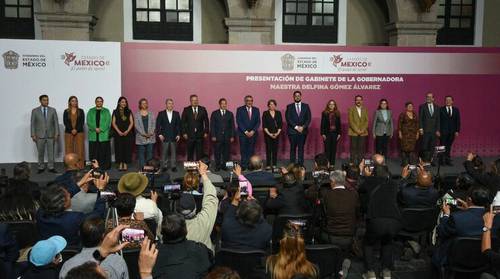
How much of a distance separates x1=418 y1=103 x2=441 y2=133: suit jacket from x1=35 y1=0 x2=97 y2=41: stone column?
809 centimetres

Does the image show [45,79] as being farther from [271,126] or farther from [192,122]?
[271,126]

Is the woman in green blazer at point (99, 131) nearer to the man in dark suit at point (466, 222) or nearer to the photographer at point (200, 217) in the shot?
the photographer at point (200, 217)

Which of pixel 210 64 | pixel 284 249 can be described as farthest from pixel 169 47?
pixel 284 249

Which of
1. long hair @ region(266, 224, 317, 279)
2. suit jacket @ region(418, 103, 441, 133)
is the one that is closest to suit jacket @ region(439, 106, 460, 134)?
suit jacket @ region(418, 103, 441, 133)

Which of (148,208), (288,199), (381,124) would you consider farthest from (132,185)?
(381,124)

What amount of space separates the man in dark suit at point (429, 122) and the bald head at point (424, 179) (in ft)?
18.4

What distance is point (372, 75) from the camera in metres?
12.2

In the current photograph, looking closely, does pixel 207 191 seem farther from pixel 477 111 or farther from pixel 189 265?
pixel 477 111

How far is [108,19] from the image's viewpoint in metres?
13.8

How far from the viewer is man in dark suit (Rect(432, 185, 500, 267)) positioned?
4633 millimetres

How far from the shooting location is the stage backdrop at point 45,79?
1099cm

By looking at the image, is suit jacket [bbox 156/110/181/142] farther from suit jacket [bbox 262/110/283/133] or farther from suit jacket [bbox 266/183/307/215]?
suit jacket [bbox 266/183/307/215]

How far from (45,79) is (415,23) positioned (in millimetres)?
9259

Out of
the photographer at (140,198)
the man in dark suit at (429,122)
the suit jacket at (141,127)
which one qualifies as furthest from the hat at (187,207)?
the man in dark suit at (429,122)
